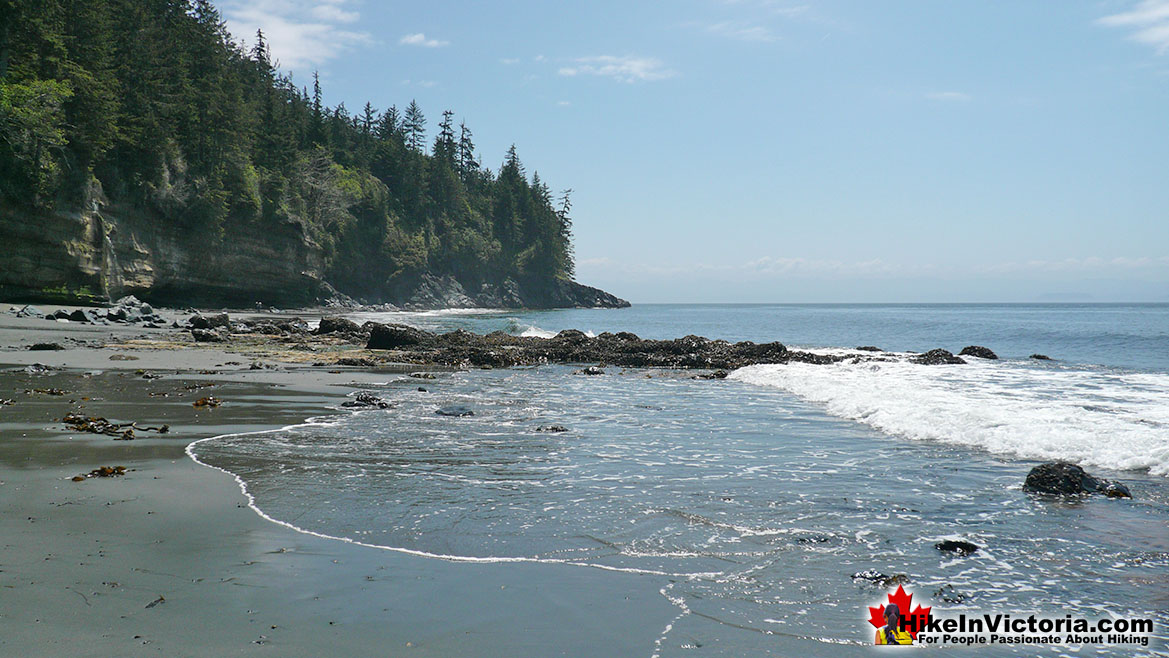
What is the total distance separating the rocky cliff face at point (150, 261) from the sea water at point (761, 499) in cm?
2342

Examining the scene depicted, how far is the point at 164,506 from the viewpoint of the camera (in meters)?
5.07

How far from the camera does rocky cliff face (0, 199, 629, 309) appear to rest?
2641cm

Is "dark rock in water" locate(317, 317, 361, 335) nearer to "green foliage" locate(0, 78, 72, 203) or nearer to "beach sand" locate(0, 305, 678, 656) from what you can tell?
"green foliage" locate(0, 78, 72, 203)

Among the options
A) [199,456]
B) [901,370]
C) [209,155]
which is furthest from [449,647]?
[209,155]

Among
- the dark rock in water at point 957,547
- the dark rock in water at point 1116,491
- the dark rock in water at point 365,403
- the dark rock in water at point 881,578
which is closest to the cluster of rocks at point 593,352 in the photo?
the dark rock in water at point 365,403

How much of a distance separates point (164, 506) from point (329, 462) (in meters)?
1.94

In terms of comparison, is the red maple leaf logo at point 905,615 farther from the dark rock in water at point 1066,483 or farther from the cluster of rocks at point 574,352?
the cluster of rocks at point 574,352

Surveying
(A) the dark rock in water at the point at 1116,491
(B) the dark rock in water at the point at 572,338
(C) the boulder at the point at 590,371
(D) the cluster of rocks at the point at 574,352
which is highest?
(B) the dark rock in water at the point at 572,338

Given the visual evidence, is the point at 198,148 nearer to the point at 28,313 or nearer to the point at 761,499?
the point at 28,313

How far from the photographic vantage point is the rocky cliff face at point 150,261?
1040 inches

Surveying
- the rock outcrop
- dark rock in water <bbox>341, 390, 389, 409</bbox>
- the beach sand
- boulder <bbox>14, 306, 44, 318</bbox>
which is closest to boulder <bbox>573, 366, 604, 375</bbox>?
the rock outcrop

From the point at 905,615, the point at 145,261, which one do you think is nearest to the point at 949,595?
the point at 905,615

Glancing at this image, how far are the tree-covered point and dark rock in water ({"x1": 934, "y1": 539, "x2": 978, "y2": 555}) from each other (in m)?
31.9

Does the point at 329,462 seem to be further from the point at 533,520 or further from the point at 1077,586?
the point at 1077,586
